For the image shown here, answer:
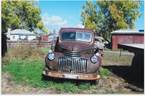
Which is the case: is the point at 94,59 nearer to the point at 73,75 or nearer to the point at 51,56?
the point at 73,75

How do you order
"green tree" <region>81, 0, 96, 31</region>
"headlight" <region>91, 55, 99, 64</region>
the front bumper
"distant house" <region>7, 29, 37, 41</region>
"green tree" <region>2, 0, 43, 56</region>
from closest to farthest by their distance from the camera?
the front bumper → "headlight" <region>91, 55, 99, 64</region> → "green tree" <region>2, 0, 43, 56</region> → "green tree" <region>81, 0, 96, 31</region> → "distant house" <region>7, 29, 37, 41</region>

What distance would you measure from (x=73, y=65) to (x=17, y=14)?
2105 mm

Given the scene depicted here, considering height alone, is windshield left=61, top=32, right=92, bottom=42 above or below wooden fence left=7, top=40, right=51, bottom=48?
above

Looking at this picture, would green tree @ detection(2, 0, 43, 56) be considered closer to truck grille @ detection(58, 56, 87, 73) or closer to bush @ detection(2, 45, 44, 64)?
bush @ detection(2, 45, 44, 64)

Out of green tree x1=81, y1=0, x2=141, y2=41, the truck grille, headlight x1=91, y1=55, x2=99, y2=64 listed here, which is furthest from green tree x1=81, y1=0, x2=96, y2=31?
the truck grille

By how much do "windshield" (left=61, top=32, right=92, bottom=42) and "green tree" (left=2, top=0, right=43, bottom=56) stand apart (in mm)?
711

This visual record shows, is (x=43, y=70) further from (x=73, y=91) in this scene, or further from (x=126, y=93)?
(x=126, y=93)

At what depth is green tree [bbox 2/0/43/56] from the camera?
9.26 meters

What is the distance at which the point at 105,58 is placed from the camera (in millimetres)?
11281

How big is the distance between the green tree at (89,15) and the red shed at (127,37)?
1002 millimetres

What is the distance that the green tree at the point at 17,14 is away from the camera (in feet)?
30.4

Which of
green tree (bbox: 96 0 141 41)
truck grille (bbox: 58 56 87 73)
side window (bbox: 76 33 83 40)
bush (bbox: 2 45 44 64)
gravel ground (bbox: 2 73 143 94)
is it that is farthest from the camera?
bush (bbox: 2 45 44 64)

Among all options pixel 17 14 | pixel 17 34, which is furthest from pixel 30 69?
pixel 17 34

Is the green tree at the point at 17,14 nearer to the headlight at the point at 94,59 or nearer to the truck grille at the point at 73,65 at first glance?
the truck grille at the point at 73,65
